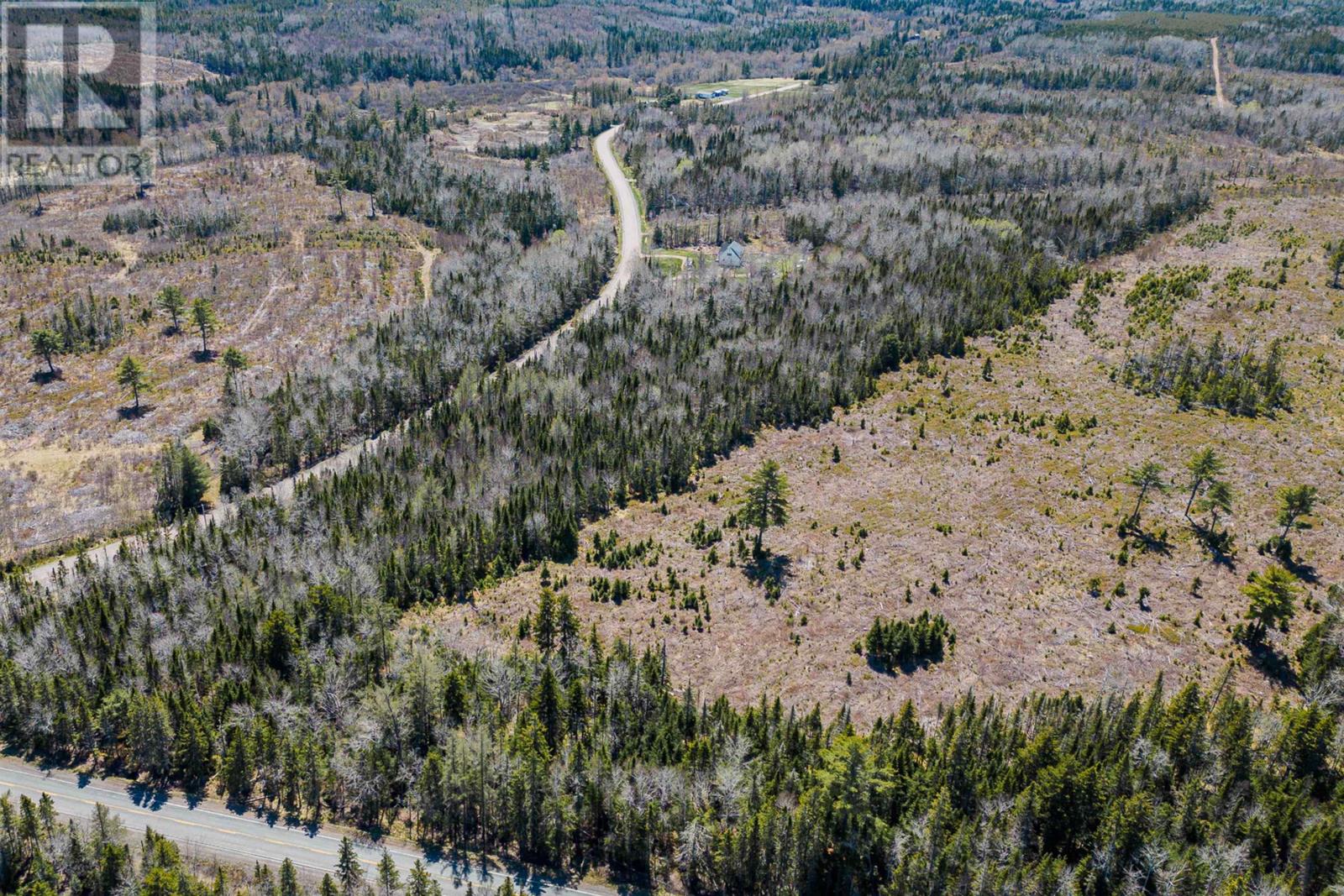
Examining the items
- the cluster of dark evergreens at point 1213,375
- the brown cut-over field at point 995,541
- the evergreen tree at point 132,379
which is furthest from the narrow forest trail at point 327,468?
the cluster of dark evergreens at point 1213,375

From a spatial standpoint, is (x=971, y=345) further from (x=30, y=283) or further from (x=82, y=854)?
(x=30, y=283)

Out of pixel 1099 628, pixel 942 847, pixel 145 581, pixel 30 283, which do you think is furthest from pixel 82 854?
pixel 30 283

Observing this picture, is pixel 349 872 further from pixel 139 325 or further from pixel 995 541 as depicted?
pixel 139 325

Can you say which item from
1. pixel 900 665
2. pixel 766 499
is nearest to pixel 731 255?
→ pixel 766 499

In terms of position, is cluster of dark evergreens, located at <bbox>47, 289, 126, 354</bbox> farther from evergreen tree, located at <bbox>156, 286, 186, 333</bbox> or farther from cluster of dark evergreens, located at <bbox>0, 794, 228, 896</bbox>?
cluster of dark evergreens, located at <bbox>0, 794, 228, 896</bbox>

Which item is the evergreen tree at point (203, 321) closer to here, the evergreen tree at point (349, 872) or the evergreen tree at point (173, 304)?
the evergreen tree at point (173, 304)
